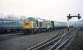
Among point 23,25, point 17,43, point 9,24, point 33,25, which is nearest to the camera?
point 17,43

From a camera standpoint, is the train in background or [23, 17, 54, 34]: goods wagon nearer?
the train in background

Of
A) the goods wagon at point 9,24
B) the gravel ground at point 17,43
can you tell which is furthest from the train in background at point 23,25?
the gravel ground at point 17,43

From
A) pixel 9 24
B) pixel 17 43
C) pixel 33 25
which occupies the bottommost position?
pixel 17 43

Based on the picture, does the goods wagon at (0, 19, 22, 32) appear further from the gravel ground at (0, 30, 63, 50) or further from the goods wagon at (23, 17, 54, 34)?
the gravel ground at (0, 30, 63, 50)

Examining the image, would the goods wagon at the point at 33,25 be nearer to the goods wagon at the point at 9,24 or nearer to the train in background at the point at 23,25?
the train in background at the point at 23,25

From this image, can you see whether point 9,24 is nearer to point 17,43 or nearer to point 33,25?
point 33,25

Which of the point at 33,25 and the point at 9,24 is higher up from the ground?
the point at 9,24

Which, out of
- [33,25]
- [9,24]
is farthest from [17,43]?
[33,25]

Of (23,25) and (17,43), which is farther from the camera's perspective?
(23,25)

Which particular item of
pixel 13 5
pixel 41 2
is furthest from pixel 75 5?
pixel 13 5

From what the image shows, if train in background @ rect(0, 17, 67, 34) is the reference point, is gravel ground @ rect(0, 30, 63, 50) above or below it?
below

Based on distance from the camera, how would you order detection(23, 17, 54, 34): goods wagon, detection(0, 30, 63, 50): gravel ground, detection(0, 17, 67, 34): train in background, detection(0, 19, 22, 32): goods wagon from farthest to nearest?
detection(23, 17, 54, 34): goods wagon → detection(0, 17, 67, 34): train in background → detection(0, 19, 22, 32): goods wagon → detection(0, 30, 63, 50): gravel ground

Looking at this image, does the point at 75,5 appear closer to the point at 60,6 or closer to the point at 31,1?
the point at 60,6

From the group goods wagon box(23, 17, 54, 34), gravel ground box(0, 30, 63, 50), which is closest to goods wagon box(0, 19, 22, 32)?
goods wagon box(23, 17, 54, 34)
